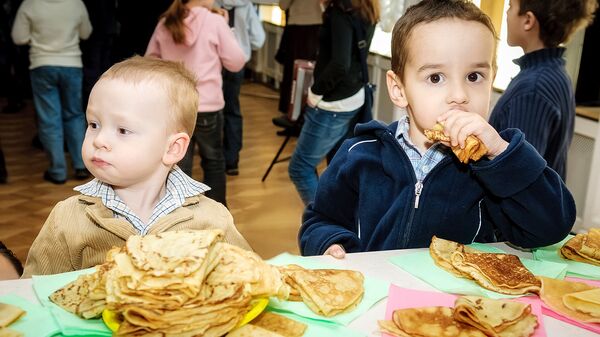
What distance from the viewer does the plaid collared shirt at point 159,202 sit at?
154cm

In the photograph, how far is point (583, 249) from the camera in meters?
1.61

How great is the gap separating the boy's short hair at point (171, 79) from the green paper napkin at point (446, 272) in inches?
22.9

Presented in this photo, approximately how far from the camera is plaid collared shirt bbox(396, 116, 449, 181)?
5.57ft

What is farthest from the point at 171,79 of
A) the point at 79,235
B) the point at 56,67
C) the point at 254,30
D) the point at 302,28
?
the point at 302,28

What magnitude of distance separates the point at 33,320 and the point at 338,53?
263 cm

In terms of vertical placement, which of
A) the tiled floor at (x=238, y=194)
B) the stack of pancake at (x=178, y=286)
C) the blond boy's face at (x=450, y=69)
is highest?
the blond boy's face at (x=450, y=69)

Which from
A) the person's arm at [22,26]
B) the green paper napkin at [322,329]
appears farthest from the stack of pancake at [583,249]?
the person's arm at [22,26]

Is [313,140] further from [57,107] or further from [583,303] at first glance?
[583,303]

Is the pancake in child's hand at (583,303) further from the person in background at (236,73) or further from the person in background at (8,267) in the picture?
the person in background at (236,73)

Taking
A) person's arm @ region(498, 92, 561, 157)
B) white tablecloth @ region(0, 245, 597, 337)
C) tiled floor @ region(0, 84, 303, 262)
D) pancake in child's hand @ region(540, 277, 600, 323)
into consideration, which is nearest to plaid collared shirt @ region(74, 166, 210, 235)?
white tablecloth @ region(0, 245, 597, 337)

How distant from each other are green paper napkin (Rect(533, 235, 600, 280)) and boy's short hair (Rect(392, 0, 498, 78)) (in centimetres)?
47

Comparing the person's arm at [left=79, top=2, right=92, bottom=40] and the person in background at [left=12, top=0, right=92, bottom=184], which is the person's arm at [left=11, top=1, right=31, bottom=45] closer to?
the person in background at [left=12, top=0, right=92, bottom=184]

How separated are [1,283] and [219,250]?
1.46 feet

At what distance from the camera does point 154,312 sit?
3.50ft
